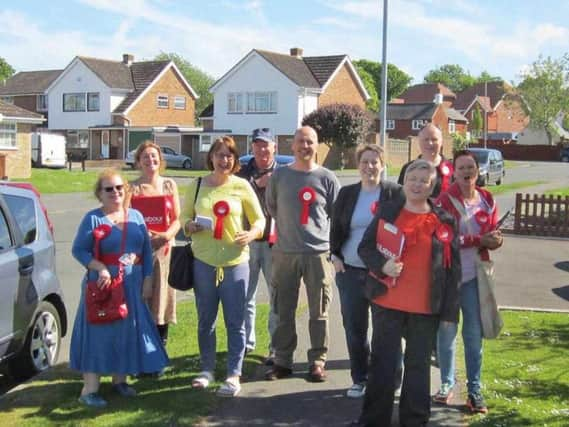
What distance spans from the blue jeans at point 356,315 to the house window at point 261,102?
4655 cm

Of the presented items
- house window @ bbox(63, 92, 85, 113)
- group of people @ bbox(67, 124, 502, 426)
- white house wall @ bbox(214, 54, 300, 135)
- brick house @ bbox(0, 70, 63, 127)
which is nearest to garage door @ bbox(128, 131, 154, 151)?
house window @ bbox(63, 92, 85, 113)

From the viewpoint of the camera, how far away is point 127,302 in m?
5.33

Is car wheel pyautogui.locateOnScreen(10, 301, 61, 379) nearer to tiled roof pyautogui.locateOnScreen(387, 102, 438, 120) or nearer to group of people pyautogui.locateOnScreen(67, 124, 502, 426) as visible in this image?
group of people pyautogui.locateOnScreen(67, 124, 502, 426)

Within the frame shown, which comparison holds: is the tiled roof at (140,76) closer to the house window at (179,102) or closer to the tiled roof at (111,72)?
the tiled roof at (111,72)

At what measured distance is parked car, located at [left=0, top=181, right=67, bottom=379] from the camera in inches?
228

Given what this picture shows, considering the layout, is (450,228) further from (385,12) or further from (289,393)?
(385,12)

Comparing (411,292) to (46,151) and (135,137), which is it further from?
(135,137)

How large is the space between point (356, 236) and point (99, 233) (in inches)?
75.4

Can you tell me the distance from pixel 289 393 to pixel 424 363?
1.32m

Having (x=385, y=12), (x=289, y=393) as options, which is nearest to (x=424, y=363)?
(x=289, y=393)

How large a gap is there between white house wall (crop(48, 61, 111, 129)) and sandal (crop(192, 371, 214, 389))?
176ft

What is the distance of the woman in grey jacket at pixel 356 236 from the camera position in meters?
5.49

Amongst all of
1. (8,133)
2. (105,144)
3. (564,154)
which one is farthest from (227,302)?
(564,154)

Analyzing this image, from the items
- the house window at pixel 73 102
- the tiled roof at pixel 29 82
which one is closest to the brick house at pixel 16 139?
the house window at pixel 73 102
